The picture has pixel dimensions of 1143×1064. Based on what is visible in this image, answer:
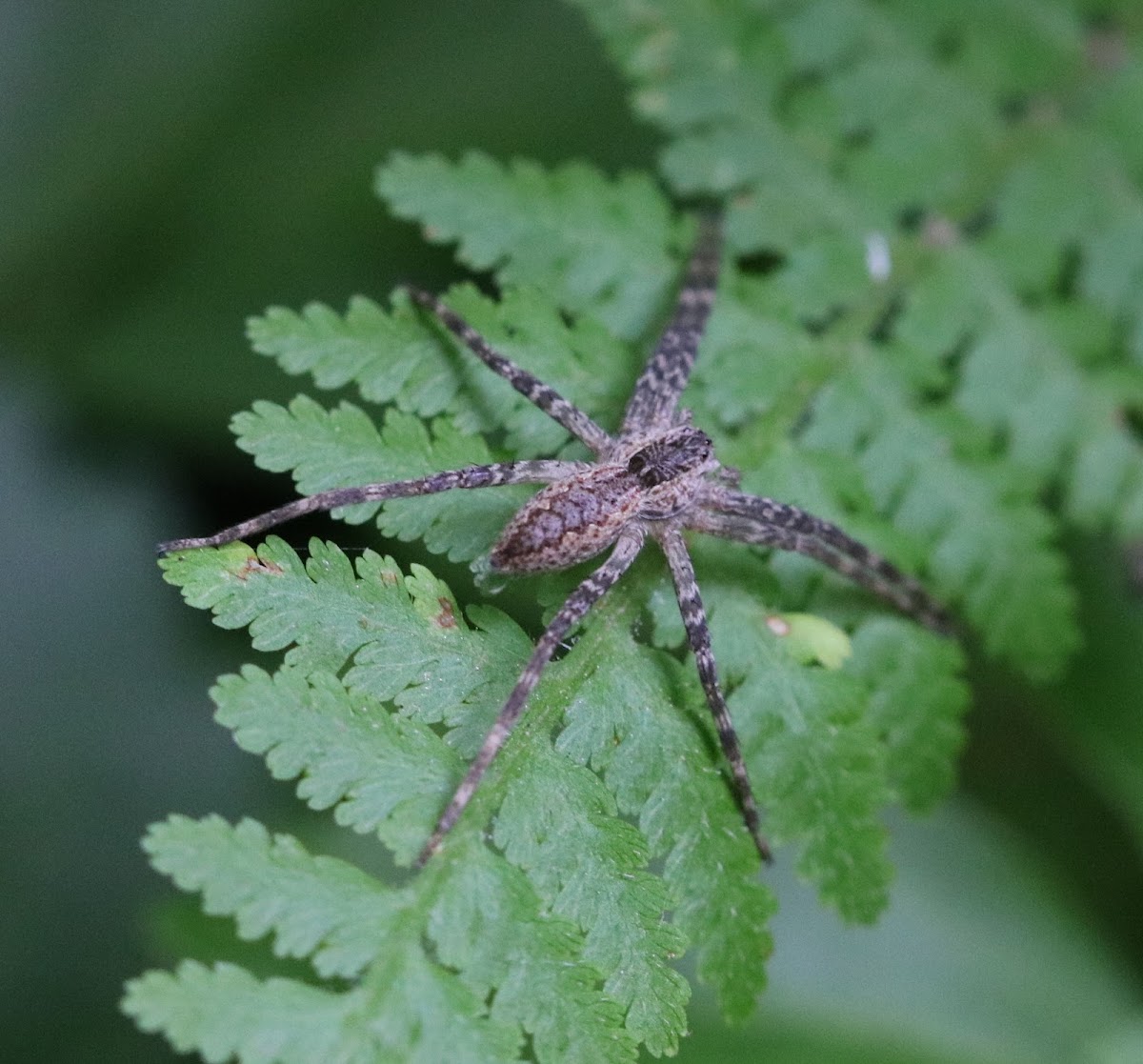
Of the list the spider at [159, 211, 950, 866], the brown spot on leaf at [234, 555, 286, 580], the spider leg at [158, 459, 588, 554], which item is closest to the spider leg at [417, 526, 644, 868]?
the spider at [159, 211, 950, 866]

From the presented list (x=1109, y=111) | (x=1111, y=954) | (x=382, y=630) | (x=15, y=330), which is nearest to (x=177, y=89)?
(x=15, y=330)

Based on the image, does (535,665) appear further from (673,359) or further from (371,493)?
(673,359)

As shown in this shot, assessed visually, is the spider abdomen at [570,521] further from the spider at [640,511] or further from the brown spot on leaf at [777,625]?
the brown spot on leaf at [777,625]

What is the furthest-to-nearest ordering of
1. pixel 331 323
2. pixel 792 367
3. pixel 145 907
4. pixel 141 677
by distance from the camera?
pixel 141 677 < pixel 145 907 < pixel 792 367 < pixel 331 323

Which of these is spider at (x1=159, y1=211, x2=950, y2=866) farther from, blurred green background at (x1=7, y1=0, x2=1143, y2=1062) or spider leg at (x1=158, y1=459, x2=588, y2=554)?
blurred green background at (x1=7, y1=0, x2=1143, y2=1062)

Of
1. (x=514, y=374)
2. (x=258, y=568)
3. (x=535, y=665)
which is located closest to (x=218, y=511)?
(x=514, y=374)

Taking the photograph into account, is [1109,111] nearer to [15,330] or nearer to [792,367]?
[792,367]
